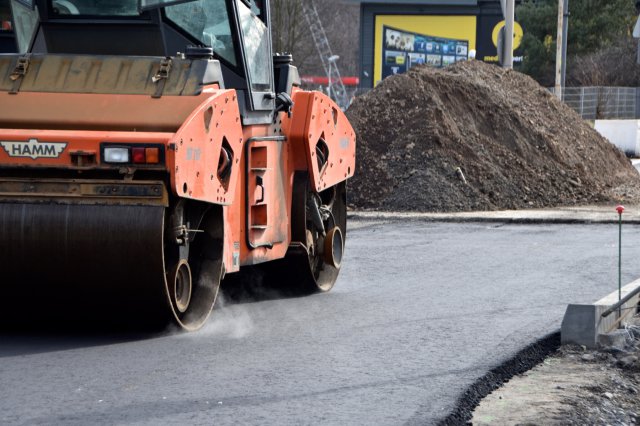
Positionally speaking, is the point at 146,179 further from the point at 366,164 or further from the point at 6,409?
the point at 366,164

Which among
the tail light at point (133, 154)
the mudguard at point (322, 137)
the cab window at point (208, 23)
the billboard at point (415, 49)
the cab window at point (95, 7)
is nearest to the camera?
the tail light at point (133, 154)

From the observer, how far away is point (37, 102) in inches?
297

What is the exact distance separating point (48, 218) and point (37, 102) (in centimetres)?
83

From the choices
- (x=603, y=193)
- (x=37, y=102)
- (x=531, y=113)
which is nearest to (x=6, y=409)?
(x=37, y=102)

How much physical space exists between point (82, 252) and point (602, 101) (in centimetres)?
3853

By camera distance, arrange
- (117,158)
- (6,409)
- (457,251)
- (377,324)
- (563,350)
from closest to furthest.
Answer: (6,409) → (117,158) → (563,350) → (377,324) → (457,251)

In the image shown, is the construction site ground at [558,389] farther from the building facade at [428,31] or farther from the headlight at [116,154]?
the building facade at [428,31]

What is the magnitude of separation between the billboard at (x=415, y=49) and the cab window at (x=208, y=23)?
50161mm

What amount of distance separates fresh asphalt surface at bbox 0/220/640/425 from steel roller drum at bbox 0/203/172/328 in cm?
35

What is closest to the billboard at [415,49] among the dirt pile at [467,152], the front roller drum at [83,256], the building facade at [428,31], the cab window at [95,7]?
the building facade at [428,31]

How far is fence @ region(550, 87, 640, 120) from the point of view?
4247cm

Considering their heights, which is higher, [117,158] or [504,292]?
[117,158]

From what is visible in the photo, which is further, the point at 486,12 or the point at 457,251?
the point at 486,12

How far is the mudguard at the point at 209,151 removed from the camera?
23.5ft
